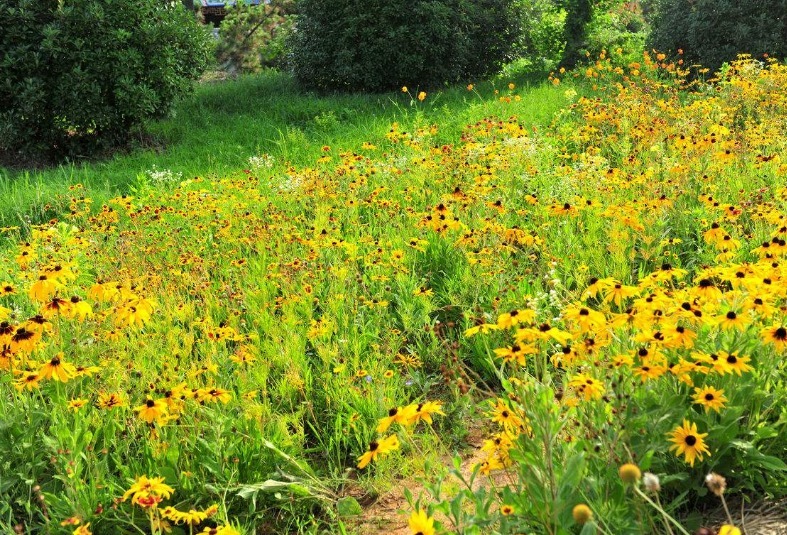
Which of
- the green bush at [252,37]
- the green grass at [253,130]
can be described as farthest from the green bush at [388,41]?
the green bush at [252,37]

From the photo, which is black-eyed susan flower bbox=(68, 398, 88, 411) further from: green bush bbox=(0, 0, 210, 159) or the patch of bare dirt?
green bush bbox=(0, 0, 210, 159)

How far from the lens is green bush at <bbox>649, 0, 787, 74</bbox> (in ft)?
32.6

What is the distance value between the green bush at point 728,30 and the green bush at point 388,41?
274 cm

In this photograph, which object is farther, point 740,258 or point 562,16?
point 562,16

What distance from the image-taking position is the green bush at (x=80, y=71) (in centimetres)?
770

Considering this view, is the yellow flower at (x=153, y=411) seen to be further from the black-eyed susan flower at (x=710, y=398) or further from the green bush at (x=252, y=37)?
the green bush at (x=252, y=37)

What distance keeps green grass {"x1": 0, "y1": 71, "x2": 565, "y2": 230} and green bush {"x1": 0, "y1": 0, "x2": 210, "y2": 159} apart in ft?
1.44

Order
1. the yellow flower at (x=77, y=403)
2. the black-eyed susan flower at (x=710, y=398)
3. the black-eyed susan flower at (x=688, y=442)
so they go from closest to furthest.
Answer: the black-eyed susan flower at (x=688, y=442) → the black-eyed susan flower at (x=710, y=398) → the yellow flower at (x=77, y=403)

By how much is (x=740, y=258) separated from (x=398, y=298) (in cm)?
209

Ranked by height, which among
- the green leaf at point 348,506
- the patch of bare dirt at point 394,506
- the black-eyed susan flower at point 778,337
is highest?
the black-eyed susan flower at point 778,337

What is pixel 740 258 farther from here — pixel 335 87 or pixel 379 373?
pixel 335 87

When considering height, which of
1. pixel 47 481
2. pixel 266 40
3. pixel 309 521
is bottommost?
pixel 309 521

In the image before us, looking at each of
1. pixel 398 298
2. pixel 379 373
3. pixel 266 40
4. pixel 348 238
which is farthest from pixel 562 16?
pixel 379 373

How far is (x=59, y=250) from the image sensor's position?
445 centimetres
